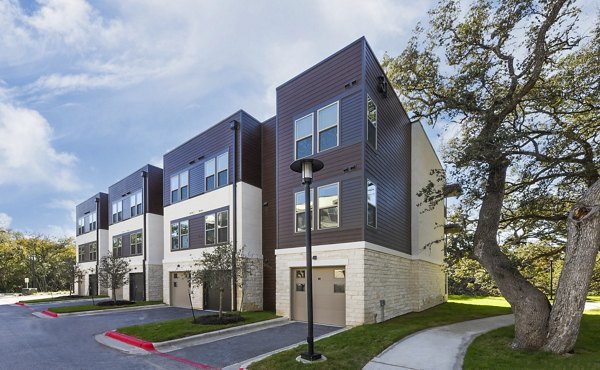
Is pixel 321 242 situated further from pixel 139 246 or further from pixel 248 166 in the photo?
pixel 139 246

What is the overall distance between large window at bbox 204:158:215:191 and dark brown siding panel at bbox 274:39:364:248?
502 cm

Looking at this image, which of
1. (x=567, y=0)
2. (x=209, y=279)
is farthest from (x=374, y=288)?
(x=567, y=0)

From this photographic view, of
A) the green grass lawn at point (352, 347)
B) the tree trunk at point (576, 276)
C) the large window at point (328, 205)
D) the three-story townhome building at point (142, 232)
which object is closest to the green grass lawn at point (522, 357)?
the tree trunk at point (576, 276)

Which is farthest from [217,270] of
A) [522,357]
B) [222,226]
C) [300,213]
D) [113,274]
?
[113,274]

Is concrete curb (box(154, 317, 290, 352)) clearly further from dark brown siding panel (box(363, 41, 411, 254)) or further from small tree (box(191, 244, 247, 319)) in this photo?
dark brown siding panel (box(363, 41, 411, 254))

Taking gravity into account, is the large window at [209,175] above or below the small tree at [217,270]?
above

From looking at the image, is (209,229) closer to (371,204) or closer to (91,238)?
(371,204)

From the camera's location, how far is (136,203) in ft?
82.8

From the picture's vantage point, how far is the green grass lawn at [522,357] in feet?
22.3

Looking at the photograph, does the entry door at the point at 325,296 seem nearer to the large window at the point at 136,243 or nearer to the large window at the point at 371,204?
the large window at the point at 371,204

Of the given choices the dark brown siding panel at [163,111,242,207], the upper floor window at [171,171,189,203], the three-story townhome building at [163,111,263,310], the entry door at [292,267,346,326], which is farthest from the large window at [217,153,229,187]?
the entry door at [292,267,346,326]

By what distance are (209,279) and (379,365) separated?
7.39 metres

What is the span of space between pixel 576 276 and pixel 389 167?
7755mm

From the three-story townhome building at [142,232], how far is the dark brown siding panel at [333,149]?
13140 millimetres
